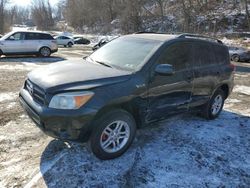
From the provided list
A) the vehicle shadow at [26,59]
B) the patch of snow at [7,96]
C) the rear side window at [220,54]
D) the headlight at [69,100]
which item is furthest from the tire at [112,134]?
→ the vehicle shadow at [26,59]

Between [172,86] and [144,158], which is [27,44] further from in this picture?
[144,158]

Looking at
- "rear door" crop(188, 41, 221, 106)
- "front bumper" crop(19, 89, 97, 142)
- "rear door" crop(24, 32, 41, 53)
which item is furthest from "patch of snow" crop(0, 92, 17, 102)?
"rear door" crop(24, 32, 41, 53)

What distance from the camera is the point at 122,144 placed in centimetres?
441

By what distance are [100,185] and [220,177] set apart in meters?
1.66

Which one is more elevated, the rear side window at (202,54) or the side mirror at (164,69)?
the rear side window at (202,54)

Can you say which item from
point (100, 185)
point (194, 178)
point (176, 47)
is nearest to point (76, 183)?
point (100, 185)

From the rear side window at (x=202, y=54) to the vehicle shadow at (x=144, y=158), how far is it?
4.18ft

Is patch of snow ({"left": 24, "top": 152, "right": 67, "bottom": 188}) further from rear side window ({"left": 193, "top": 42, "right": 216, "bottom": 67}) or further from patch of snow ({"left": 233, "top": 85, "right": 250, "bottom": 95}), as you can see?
patch of snow ({"left": 233, "top": 85, "right": 250, "bottom": 95})

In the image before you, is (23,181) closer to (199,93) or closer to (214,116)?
(199,93)

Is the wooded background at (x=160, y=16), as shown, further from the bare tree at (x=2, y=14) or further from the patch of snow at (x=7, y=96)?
the patch of snow at (x=7, y=96)

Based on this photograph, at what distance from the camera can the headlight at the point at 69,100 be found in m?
3.76

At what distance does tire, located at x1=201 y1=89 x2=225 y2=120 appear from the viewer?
→ 20.0 ft

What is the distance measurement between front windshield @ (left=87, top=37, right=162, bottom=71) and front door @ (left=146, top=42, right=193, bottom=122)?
0.82ft

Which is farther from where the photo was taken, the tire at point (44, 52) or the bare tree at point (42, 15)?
the bare tree at point (42, 15)
